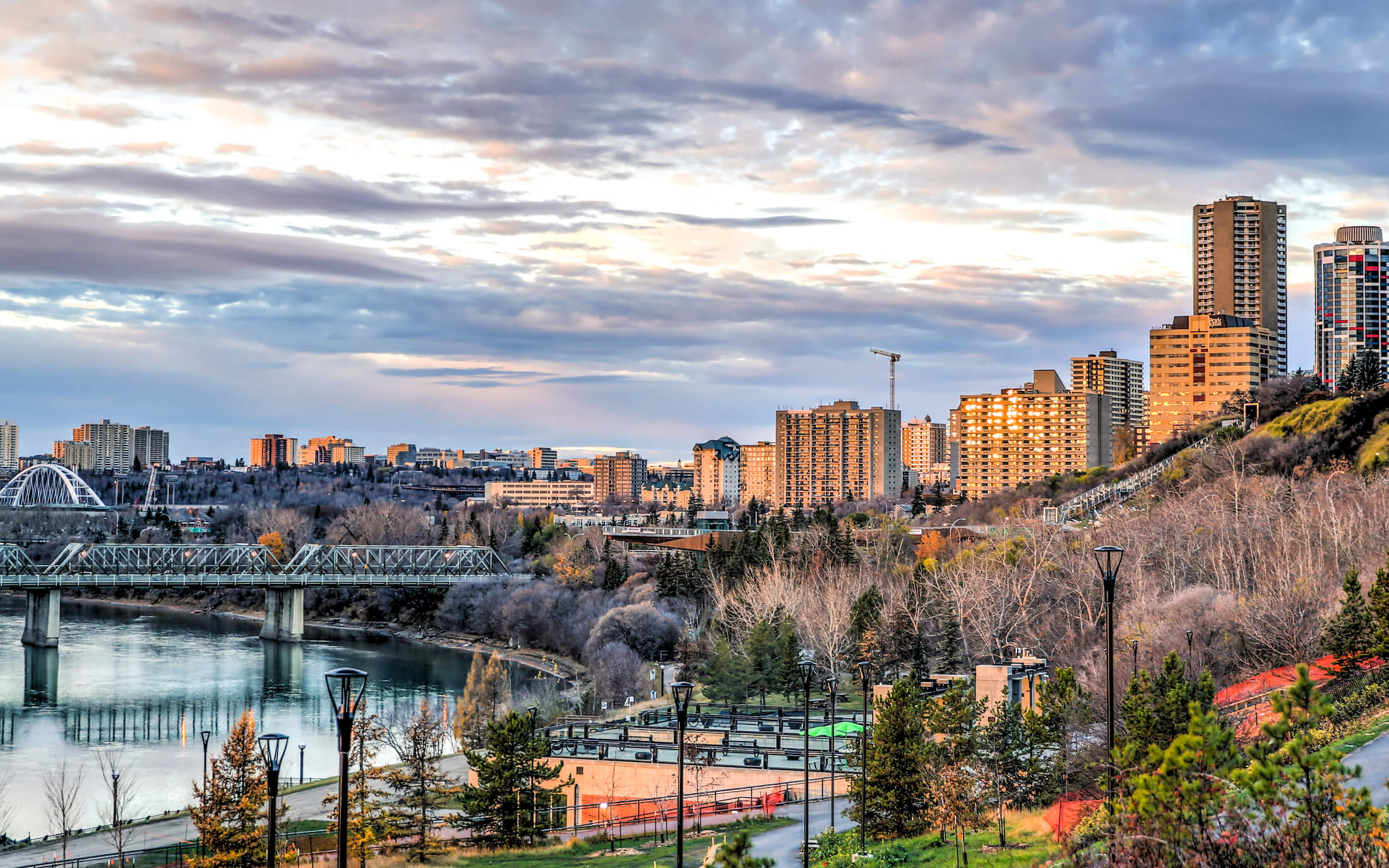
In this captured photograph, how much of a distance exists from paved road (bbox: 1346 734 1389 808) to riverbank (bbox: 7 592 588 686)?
163 feet

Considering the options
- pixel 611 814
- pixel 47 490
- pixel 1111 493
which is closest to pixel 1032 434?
pixel 1111 493

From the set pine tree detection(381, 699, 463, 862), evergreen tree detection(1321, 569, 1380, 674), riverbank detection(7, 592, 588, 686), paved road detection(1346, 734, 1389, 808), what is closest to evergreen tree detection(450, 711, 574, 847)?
pine tree detection(381, 699, 463, 862)

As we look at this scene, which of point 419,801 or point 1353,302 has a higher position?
point 1353,302

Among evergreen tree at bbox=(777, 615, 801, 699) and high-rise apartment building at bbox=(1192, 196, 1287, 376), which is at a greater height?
high-rise apartment building at bbox=(1192, 196, 1287, 376)

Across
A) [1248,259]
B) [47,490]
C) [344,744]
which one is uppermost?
[1248,259]

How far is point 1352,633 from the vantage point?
28.5 metres

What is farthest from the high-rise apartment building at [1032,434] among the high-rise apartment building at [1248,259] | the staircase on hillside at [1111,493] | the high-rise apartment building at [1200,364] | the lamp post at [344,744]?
the lamp post at [344,744]

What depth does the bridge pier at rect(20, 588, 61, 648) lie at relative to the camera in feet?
282

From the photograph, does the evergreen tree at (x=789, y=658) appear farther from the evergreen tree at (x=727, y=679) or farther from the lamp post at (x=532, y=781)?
the lamp post at (x=532, y=781)

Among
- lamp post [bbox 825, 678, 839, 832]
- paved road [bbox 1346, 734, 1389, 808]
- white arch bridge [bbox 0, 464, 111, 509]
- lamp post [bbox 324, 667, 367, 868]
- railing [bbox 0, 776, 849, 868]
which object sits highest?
white arch bridge [bbox 0, 464, 111, 509]

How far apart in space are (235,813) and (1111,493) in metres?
67.5

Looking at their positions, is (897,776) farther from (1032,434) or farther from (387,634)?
(1032,434)

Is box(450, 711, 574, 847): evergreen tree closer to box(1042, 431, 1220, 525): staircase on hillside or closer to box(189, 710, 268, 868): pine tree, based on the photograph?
box(189, 710, 268, 868): pine tree

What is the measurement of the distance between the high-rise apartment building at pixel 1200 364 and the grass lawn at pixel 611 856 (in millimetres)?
131125
